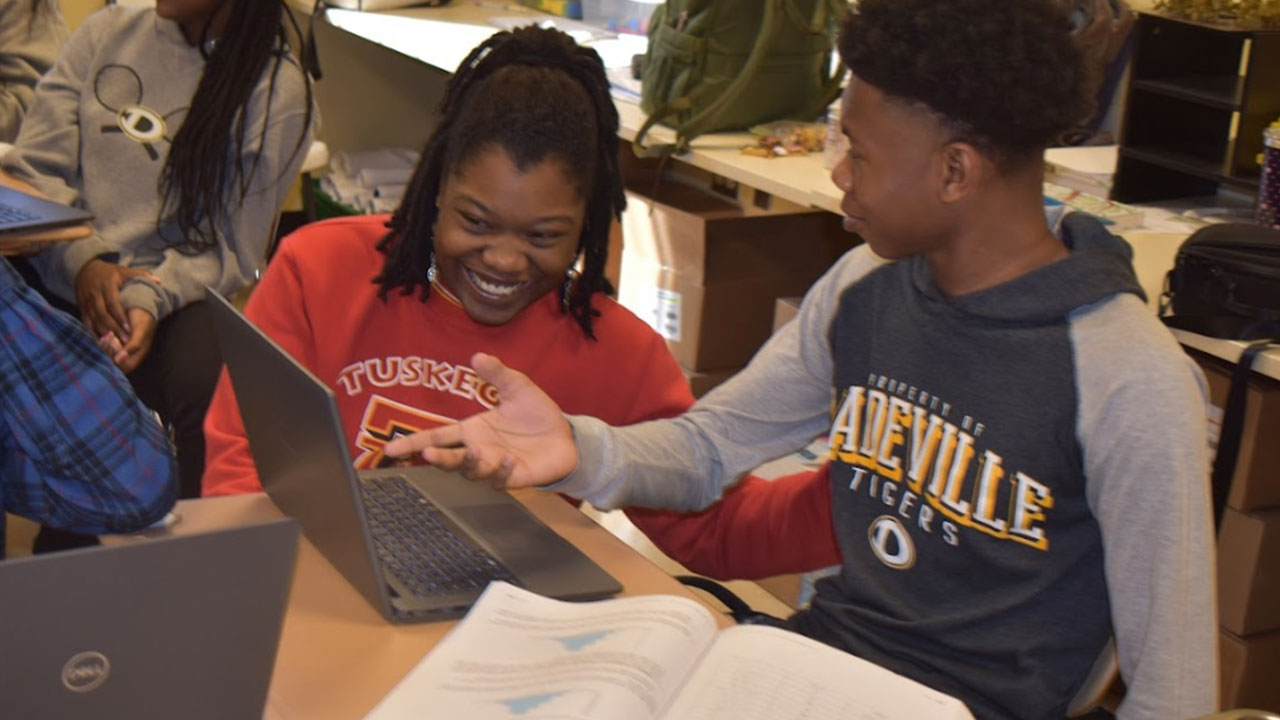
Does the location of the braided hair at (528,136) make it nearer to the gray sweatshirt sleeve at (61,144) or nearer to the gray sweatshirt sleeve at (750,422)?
the gray sweatshirt sleeve at (750,422)

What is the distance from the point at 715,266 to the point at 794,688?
6.11 feet

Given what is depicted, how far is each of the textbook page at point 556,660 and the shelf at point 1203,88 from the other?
151 centimetres

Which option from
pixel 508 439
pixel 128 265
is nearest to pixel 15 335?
pixel 508 439

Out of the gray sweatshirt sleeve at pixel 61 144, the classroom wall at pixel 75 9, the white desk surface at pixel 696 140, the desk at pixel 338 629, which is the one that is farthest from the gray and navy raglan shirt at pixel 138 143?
the classroom wall at pixel 75 9

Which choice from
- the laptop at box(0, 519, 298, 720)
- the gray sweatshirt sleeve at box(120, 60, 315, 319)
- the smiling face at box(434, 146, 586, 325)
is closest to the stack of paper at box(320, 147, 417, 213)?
the gray sweatshirt sleeve at box(120, 60, 315, 319)

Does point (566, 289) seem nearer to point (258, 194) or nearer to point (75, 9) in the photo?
point (258, 194)

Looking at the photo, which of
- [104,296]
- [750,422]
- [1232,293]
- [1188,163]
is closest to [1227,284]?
[1232,293]

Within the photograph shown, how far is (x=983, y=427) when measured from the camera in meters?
1.30

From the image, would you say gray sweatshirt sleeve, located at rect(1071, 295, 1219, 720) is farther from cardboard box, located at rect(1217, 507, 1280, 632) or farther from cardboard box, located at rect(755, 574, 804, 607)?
cardboard box, located at rect(755, 574, 804, 607)

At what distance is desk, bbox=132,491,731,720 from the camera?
3.57ft

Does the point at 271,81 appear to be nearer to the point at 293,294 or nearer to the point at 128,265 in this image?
the point at 128,265

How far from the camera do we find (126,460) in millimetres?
1245

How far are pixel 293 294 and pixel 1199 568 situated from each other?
39.7 inches

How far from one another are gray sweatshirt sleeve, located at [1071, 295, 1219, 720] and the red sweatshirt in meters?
0.39
